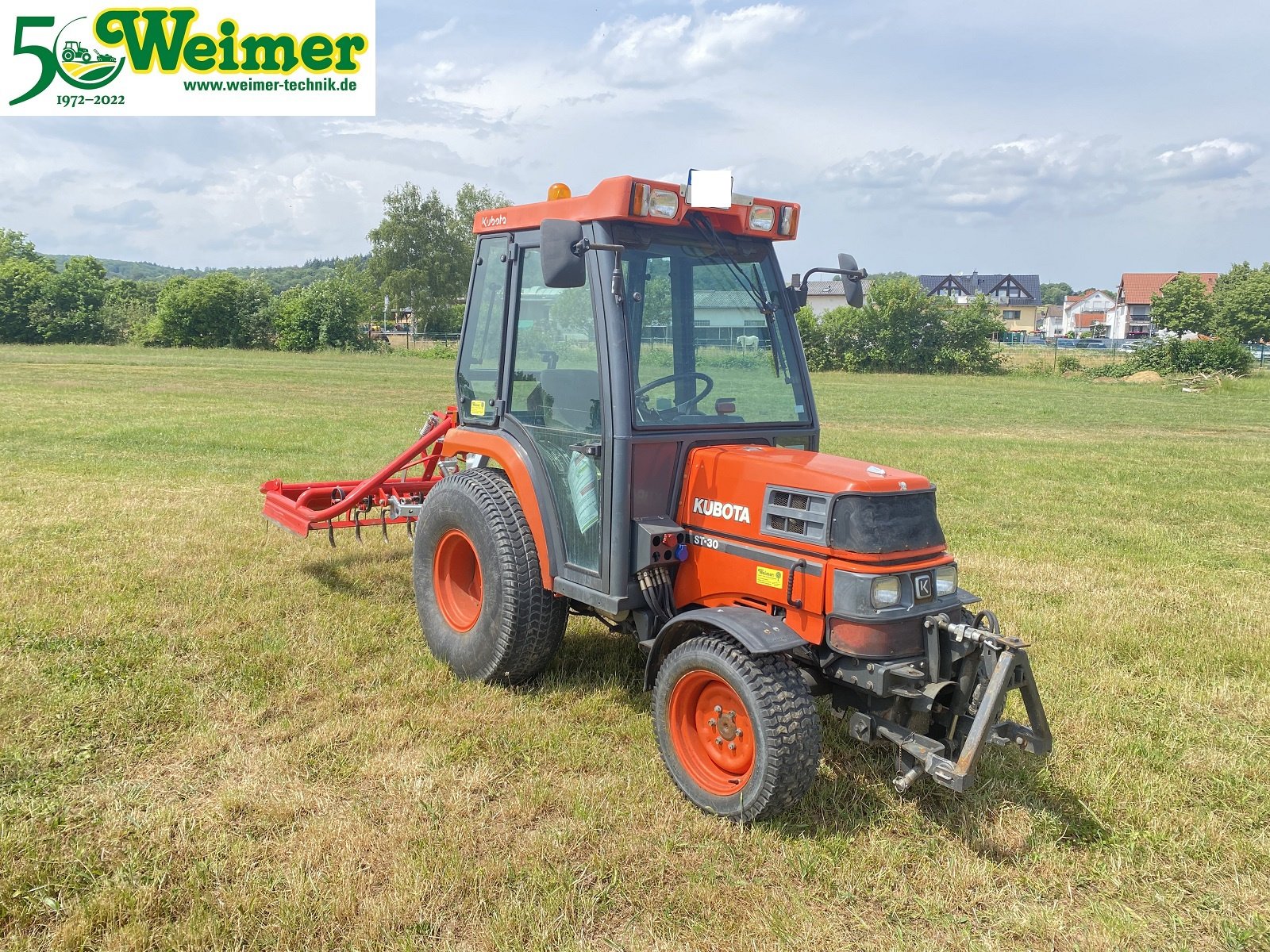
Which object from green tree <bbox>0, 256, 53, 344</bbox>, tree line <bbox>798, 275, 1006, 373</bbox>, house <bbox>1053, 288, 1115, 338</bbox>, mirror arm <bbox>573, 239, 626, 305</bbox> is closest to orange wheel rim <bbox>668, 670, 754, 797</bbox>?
mirror arm <bbox>573, 239, 626, 305</bbox>

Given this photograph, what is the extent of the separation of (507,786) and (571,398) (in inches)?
69.4

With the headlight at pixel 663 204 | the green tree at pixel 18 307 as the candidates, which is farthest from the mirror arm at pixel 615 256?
the green tree at pixel 18 307

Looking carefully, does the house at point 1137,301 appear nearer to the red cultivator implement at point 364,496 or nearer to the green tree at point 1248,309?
the green tree at point 1248,309

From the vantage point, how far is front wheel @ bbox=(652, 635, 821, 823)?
3.42 meters

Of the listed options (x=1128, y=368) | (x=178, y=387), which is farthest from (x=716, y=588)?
(x=1128, y=368)

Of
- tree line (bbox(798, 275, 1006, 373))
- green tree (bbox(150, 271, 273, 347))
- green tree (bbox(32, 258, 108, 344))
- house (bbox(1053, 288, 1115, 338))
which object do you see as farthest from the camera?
house (bbox(1053, 288, 1115, 338))

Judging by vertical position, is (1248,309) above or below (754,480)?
above

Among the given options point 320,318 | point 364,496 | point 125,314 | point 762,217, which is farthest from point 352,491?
point 125,314

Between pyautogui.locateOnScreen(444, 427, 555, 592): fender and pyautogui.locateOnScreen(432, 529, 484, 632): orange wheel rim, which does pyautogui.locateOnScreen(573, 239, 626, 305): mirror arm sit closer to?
pyautogui.locateOnScreen(444, 427, 555, 592): fender

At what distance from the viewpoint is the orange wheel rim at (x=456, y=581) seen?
518 centimetres

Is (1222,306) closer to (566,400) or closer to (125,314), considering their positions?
(566,400)

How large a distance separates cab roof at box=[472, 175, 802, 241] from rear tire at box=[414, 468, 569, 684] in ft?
4.47

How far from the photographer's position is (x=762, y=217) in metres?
4.41

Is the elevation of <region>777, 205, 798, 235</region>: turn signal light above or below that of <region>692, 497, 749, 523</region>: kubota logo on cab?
above
